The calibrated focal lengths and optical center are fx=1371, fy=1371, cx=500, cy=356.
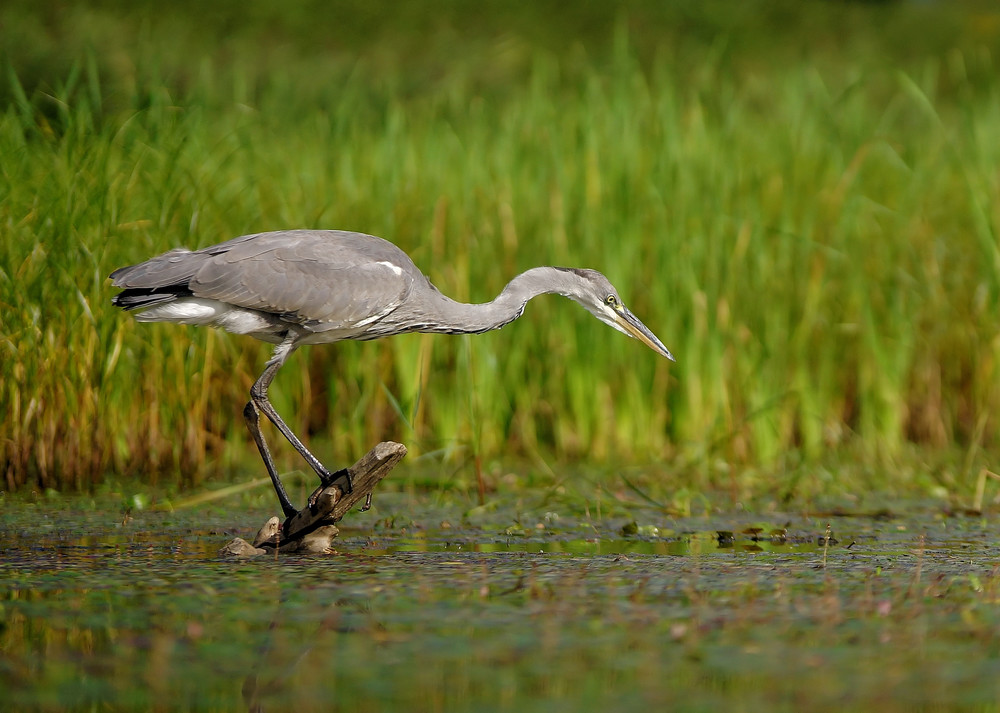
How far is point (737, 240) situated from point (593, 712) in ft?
15.5

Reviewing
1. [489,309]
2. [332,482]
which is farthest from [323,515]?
[489,309]

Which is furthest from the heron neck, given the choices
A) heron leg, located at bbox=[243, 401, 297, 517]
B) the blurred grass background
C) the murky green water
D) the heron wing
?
the murky green water

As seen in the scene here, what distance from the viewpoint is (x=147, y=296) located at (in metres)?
5.50

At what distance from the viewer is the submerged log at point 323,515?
4828mm

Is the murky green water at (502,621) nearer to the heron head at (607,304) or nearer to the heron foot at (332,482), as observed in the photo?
the heron foot at (332,482)

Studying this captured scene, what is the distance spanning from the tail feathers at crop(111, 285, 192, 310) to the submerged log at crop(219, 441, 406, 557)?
108cm

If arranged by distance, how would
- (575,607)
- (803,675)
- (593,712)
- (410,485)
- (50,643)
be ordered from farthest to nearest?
(410,485) → (575,607) → (50,643) → (803,675) → (593,712)

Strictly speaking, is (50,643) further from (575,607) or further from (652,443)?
(652,443)

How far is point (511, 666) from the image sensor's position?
3.29 m

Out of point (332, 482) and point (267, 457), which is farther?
point (267, 457)

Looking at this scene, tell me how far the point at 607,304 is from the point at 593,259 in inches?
50.4

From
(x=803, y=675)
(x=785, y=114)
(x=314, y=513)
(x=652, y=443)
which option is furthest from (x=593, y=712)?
(x=785, y=114)

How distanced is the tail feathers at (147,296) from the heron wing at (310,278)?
15 centimetres

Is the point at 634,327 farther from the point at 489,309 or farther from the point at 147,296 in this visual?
the point at 147,296
